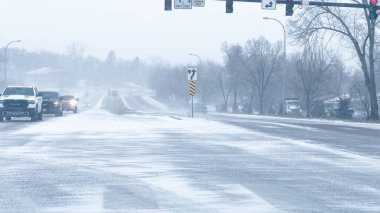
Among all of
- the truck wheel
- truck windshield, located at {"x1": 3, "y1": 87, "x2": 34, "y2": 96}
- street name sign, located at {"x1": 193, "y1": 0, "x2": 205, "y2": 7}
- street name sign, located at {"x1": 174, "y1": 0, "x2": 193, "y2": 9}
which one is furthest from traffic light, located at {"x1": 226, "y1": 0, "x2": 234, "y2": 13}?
truck windshield, located at {"x1": 3, "y1": 87, "x2": 34, "y2": 96}

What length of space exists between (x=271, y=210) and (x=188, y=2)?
28.5 meters

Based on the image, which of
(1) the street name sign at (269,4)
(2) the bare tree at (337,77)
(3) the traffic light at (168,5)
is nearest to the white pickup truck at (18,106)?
(3) the traffic light at (168,5)

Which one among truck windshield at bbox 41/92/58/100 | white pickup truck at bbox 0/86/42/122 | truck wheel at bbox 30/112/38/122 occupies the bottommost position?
truck wheel at bbox 30/112/38/122

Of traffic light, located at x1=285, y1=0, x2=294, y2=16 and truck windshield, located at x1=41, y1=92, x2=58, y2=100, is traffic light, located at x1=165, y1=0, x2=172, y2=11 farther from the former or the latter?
truck windshield, located at x1=41, y1=92, x2=58, y2=100

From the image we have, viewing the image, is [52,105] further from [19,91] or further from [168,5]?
[168,5]

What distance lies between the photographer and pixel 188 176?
528 inches

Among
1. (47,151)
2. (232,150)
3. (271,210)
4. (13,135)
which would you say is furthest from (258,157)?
(13,135)

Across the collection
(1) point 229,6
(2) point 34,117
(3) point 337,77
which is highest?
(3) point 337,77

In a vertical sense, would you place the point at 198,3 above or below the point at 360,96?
above

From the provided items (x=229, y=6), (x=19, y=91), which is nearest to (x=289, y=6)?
(x=229, y=6)

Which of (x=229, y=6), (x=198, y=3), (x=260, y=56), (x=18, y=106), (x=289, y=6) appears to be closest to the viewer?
(x=229, y=6)

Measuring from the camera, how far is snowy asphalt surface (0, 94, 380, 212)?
33.0ft

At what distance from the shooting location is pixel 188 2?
37219 millimetres

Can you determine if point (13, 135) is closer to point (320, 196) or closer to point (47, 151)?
point (47, 151)
